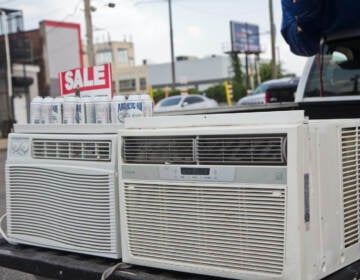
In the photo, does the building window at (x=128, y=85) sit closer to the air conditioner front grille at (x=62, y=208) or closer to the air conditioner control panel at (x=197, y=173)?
the air conditioner front grille at (x=62, y=208)

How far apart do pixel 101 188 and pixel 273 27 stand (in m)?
30.8

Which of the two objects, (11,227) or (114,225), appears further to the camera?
(11,227)

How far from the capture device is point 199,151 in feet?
8.66

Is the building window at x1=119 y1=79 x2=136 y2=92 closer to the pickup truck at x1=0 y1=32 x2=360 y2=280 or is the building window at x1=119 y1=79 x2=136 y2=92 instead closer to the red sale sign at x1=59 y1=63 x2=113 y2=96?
the pickup truck at x1=0 y1=32 x2=360 y2=280

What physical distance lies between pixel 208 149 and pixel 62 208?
1.07 m

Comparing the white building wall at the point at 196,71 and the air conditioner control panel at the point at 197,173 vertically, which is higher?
the white building wall at the point at 196,71

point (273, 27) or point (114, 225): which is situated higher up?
point (273, 27)

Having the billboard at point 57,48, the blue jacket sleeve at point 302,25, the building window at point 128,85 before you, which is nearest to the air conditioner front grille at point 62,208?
the blue jacket sleeve at point 302,25

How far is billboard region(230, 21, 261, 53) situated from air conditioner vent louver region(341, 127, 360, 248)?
7753cm

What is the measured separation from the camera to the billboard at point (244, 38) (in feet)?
267

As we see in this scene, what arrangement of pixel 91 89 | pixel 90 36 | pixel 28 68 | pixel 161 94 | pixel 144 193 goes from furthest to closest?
1. pixel 161 94
2. pixel 28 68
3. pixel 90 36
4. pixel 91 89
5. pixel 144 193

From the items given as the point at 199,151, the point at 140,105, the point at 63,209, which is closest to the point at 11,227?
A: the point at 63,209

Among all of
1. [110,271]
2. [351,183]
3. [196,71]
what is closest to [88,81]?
[110,271]

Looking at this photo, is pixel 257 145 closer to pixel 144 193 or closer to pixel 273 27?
pixel 144 193
